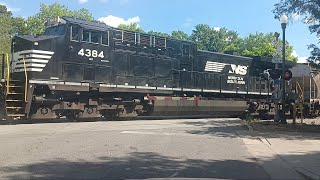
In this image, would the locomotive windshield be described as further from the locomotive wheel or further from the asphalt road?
the asphalt road

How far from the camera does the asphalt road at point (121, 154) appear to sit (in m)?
8.62

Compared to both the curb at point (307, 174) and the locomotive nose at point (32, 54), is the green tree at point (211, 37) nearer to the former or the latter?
the locomotive nose at point (32, 54)

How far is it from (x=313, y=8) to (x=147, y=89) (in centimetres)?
909

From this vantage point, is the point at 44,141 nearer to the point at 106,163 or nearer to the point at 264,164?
the point at 106,163

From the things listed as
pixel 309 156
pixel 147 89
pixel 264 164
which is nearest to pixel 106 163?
pixel 264 164

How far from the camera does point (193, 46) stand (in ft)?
86.3

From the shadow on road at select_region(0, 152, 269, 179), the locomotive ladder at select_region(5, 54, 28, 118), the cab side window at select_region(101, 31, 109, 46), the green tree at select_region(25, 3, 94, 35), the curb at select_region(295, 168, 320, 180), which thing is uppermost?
the green tree at select_region(25, 3, 94, 35)

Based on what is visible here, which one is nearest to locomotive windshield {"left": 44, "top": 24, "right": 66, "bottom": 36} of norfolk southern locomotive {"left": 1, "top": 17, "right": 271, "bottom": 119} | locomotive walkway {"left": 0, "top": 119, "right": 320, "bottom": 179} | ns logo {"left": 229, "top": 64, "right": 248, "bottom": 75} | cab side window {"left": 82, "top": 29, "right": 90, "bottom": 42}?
norfolk southern locomotive {"left": 1, "top": 17, "right": 271, "bottom": 119}

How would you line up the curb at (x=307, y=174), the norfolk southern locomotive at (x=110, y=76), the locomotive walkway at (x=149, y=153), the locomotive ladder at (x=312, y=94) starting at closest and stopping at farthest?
the curb at (x=307, y=174) < the locomotive walkway at (x=149, y=153) < the norfolk southern locomotive at (x=110, y=76) < the locomotive ladder at (x=312, y=94)

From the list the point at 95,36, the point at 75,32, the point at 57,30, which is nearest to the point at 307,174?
the point at 75,32

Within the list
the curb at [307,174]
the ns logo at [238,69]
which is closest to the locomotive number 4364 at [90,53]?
the ns logo at [238,69]

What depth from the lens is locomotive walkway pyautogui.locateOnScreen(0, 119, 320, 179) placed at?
872 centimetres

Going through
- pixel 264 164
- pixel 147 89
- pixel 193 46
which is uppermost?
pixel 193 46

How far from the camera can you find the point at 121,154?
35.9 feet
